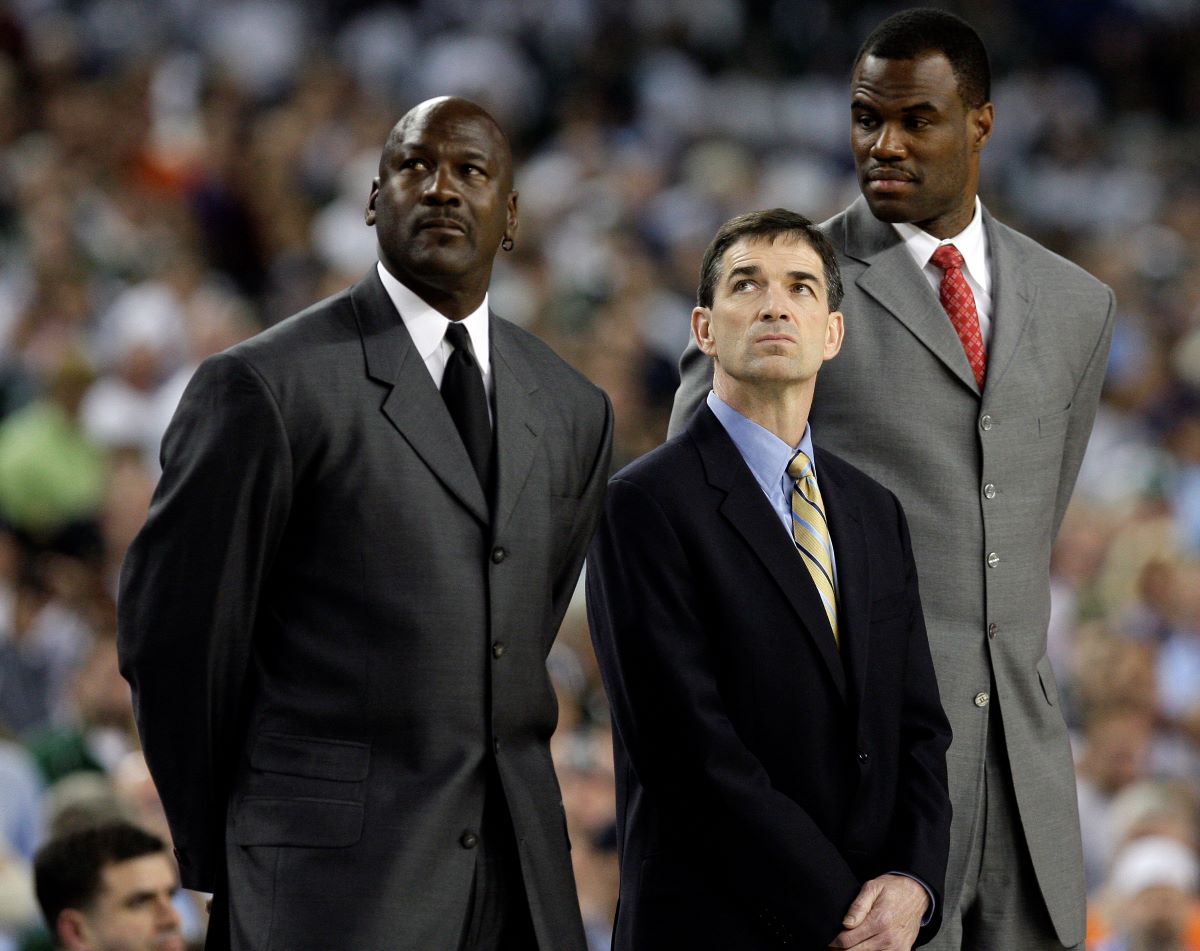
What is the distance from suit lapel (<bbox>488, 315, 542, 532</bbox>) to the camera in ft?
9.37

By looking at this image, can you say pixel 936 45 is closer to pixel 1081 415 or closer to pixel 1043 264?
pixel 1043 264

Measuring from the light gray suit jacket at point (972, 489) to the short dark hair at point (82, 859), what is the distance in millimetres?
1407

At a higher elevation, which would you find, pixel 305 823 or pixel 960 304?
pixel 960 304

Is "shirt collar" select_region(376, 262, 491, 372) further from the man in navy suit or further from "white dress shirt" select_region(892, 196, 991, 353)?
"white dress shirt" select_region(892, 196, 991, 353)

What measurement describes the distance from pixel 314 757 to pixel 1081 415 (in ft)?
4.85

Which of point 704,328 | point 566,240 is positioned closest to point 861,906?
point 704,328

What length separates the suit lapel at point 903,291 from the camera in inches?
128

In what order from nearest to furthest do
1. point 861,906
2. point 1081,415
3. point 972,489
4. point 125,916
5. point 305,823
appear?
point 305,823 < point 861,906 < point 972,489 < point 1081,415 < point 125,916

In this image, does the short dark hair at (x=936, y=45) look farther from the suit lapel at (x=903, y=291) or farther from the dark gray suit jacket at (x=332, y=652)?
the dark gray suit jacket at (x=332, y=652)

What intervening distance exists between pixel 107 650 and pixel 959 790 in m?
3.70

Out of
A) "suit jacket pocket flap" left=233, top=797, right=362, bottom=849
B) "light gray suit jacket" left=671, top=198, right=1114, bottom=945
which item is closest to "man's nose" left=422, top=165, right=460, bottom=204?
"light gray suit jacket" left=671, top=198, right=1114, bottom=945

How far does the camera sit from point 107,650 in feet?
20.4

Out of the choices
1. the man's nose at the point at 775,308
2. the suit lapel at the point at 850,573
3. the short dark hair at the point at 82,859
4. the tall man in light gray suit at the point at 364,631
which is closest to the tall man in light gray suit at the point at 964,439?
the suit lapel at the point at 850,573

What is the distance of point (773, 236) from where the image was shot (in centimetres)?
304
